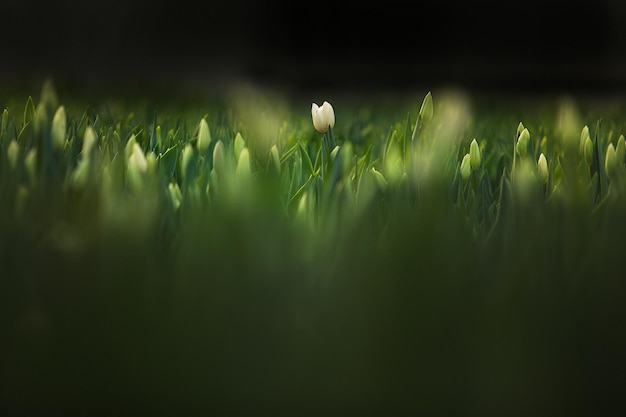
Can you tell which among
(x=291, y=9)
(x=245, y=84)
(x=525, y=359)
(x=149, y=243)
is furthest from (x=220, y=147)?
(x=291, y=9)

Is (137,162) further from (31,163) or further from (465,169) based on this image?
(465,169)

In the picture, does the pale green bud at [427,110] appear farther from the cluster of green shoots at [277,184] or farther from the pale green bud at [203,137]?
the pale green bud at [203,137]

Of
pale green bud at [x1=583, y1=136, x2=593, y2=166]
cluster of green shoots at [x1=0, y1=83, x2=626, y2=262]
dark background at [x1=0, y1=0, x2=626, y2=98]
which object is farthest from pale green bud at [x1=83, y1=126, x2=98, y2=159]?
dark background at [x1=0, y1=0, x2=626, y2=98]

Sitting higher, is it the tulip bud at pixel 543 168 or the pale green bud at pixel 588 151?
the pale green bud at pixel 588 151

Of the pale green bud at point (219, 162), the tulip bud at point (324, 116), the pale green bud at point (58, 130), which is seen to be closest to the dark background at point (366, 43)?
the tulip bud at point (324, 116)

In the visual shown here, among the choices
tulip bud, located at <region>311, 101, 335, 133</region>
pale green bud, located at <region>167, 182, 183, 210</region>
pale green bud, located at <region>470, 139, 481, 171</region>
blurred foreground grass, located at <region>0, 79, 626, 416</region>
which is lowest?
blurred foreground grass, located at <region>0, 79, 626, 416</region>

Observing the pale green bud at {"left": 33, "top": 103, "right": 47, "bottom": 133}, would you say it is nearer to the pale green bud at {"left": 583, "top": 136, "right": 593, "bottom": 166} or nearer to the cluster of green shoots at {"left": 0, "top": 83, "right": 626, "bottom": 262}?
the cluster of green shoots at {"left": 0, "top": 83, "right": 626, "bottom": 262}

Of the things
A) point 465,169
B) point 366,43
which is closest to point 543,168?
point 465,169
